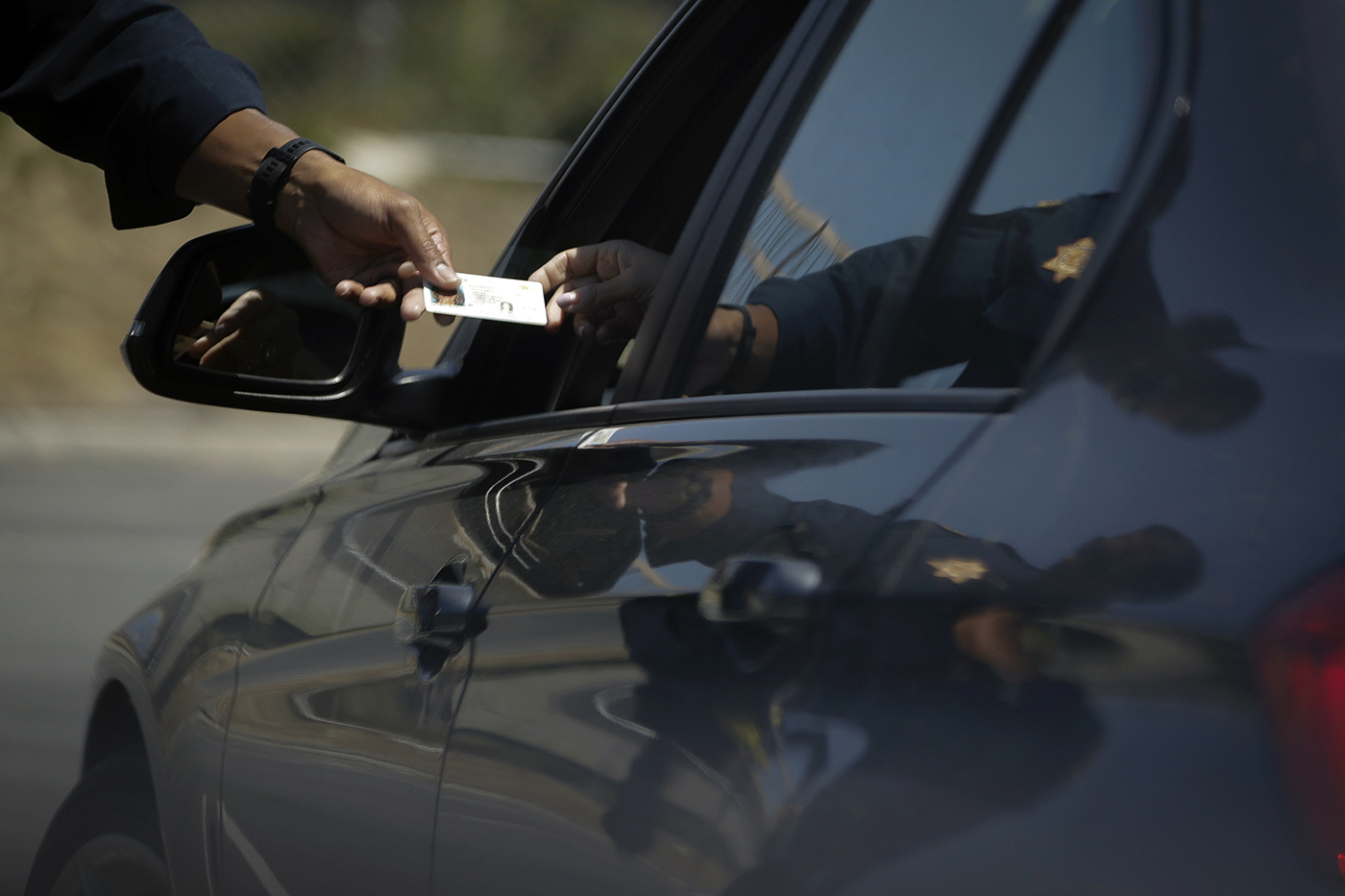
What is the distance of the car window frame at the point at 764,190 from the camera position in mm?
965

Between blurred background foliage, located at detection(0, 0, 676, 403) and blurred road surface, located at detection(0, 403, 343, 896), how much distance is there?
272 centimetres

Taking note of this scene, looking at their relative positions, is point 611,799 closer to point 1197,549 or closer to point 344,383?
point 1197,549

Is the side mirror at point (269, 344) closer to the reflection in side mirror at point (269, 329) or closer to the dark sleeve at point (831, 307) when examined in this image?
the reflection in side mirror at point (269, 329)

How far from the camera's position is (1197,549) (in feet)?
2.59

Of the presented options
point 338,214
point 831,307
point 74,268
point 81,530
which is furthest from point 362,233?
point 74,268

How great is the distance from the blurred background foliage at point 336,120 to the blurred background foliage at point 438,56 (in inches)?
2.0

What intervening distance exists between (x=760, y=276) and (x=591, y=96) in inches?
1422

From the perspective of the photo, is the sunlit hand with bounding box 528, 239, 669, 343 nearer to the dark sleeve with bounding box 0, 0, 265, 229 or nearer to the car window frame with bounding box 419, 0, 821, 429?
the car window frame with bounding box 419, 0, 821, 429

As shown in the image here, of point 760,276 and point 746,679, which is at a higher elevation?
point 760,276

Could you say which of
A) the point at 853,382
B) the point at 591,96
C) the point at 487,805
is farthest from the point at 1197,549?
the point at 591,96

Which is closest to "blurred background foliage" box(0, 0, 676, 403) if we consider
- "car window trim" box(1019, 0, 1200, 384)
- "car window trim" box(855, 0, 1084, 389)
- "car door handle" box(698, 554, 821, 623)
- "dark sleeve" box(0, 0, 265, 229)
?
"dark sleeve" box(0, 0, 265, 229)

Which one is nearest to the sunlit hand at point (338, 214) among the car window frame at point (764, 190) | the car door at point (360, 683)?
the car door at point (360, 683)

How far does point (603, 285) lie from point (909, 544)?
1033 millimetres

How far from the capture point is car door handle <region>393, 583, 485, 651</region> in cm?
138
